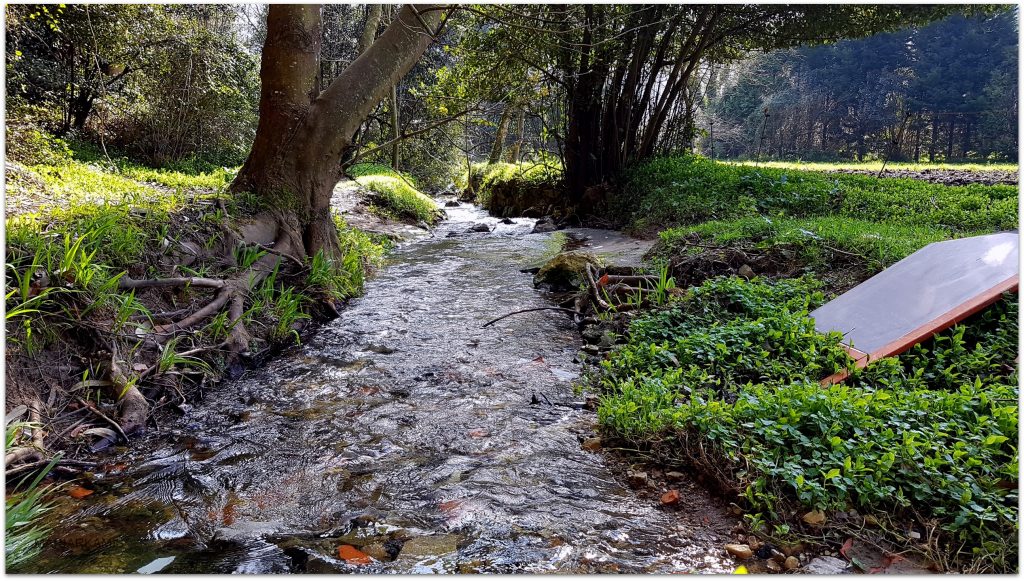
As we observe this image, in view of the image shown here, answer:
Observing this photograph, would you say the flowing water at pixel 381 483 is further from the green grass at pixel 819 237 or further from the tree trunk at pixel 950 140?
the tree trunk at pixel 950 140

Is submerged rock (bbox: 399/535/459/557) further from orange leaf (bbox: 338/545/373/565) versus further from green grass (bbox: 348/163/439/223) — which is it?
green grass (bbox: 348/163/439/223)

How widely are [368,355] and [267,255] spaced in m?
1.70

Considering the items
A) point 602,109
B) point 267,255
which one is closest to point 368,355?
point 267,255

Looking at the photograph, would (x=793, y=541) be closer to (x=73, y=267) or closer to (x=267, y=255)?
(x=73, y=267)

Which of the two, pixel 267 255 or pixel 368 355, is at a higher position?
pixel 267 255

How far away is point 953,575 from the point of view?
5.82 feet

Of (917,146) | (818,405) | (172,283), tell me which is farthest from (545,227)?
(917,146)

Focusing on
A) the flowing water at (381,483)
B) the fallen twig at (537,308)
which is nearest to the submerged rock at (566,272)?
the fallen twig at (537,308)

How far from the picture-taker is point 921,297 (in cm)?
372

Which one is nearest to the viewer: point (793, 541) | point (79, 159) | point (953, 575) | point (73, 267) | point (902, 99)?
point (953, 575)

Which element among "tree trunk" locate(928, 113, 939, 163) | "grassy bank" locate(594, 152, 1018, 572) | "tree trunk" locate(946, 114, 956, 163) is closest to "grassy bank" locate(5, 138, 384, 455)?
"grassy bank" locate(594, 152, 1018, 572)

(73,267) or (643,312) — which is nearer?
(73,267)

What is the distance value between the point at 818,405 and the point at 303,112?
5.45 metres

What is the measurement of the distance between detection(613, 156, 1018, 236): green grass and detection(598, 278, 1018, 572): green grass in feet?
13.3
